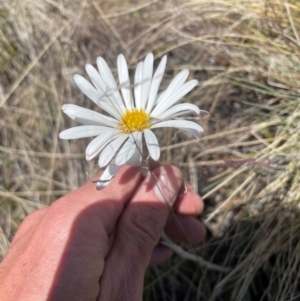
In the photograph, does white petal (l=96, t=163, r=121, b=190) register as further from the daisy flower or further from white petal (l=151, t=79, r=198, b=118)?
white petal (l=151, t=79, r=198, b=118)

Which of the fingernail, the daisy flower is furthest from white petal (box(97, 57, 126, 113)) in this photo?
the fingernail

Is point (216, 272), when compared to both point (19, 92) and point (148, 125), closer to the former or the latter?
point (148, 125)

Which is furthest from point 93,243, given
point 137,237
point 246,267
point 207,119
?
point 207,119

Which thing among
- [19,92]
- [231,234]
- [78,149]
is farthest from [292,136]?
[19,92]

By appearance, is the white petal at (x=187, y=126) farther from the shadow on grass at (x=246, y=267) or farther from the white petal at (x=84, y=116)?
the shadow on grass at (x=246, y=267)

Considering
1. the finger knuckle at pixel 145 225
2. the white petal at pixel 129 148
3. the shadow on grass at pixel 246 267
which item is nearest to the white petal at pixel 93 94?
the white petal at pixel 129 148

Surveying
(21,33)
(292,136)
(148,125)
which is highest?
(21,33)

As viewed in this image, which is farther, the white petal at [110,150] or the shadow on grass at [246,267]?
the shadow on grass at [246,267]

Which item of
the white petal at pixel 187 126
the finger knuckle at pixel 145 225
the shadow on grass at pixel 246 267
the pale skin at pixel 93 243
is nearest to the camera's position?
the white petal at pixel 187 126
